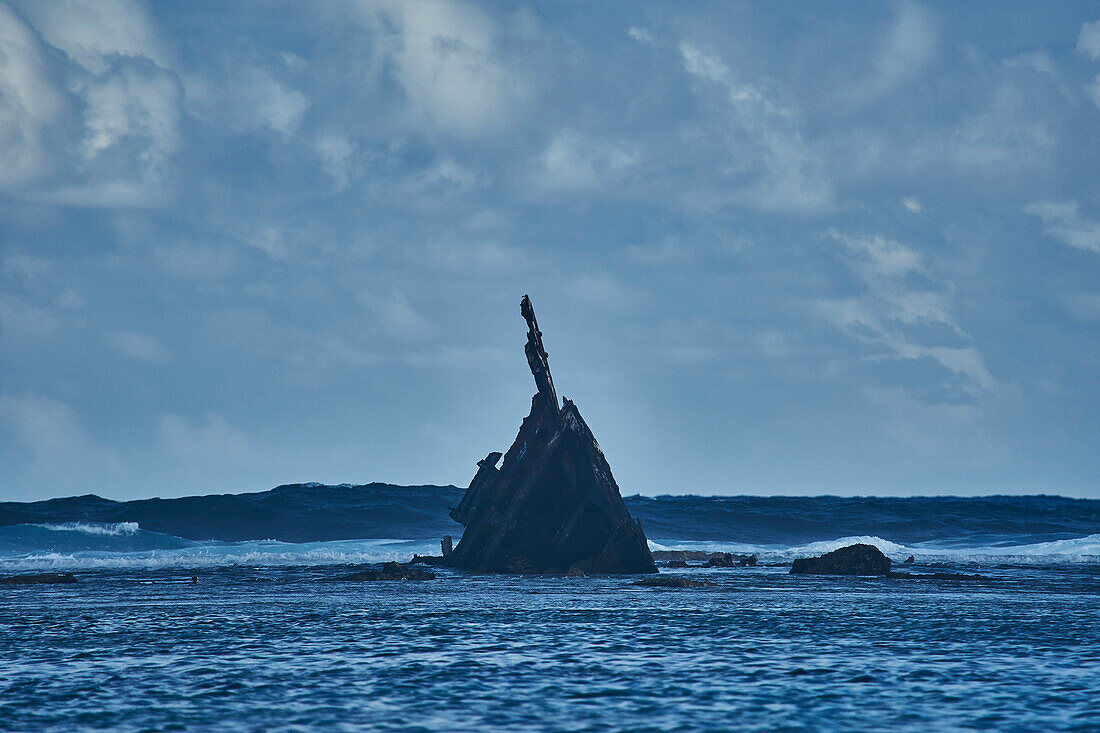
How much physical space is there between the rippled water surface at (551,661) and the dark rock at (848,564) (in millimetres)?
11359

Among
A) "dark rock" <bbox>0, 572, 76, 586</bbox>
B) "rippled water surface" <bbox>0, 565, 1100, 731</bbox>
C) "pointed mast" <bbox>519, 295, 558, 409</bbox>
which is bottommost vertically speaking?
"rippled water surface" <bbox>0, 565, 1100, 731</bbox>

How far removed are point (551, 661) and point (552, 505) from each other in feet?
81.3

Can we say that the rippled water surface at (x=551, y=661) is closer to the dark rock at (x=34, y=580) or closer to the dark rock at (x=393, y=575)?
the dark rock at (x=34, y=580)

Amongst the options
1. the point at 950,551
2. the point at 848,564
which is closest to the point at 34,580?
the point at 848,564

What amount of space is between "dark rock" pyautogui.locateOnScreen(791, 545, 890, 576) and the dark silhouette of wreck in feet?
18.9

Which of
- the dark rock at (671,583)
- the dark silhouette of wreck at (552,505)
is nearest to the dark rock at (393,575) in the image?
the dark silhouette of wreck at (552,505)

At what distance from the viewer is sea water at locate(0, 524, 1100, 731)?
41.0ft

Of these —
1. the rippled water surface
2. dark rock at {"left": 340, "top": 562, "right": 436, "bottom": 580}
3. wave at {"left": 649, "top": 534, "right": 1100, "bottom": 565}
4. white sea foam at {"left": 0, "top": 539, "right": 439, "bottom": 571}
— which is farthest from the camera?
wave at {"left": 649, "top": 534, "right": 1100, "bottom": 565}

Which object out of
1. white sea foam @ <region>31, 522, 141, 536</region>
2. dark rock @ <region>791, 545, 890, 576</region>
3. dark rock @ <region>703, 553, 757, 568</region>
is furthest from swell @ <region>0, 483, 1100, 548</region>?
dark rock @ <region>791, 545, 890, 576</region>

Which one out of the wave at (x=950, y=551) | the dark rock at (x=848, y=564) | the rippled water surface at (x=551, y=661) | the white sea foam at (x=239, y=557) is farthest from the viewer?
the wave at (x=950, y=551)

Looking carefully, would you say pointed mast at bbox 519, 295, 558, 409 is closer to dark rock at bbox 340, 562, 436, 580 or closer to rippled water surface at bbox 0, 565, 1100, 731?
dark rock at bbox 340, 562, 436, 580

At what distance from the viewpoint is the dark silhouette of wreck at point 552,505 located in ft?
129

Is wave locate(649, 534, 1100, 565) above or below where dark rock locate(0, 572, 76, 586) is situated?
above

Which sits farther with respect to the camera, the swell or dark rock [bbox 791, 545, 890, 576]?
the swell
